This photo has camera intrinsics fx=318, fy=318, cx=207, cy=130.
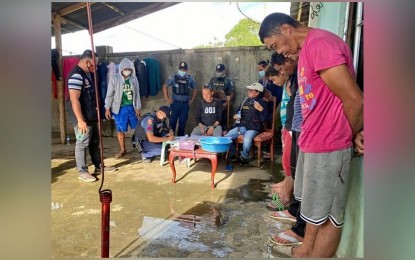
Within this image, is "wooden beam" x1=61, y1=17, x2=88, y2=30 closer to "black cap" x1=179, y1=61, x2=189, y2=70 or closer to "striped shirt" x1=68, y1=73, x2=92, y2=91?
"striped shirt" x1=68, y1=73, x2=92, y2=91

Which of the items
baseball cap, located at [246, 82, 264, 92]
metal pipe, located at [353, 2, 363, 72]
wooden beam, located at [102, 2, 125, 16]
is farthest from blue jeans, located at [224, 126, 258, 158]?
wooden beam, located at [102, 2, 125, 16]

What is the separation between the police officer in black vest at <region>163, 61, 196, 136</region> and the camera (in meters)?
2.24

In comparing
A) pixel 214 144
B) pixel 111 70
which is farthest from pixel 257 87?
pixel 111 70

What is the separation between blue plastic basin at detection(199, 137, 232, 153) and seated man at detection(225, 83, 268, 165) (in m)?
0.10

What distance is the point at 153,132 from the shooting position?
242 cm

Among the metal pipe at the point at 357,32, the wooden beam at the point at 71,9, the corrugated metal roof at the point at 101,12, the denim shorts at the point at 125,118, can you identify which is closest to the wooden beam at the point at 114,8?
the corrugated metal roof at the point at 101,12

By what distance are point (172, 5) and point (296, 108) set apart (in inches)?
35.4

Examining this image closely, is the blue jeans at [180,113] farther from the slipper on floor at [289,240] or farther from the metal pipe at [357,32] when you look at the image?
the metal pipe at [357,32]

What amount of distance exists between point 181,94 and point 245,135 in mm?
645

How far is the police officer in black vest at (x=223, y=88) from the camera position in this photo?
7.80 ft
